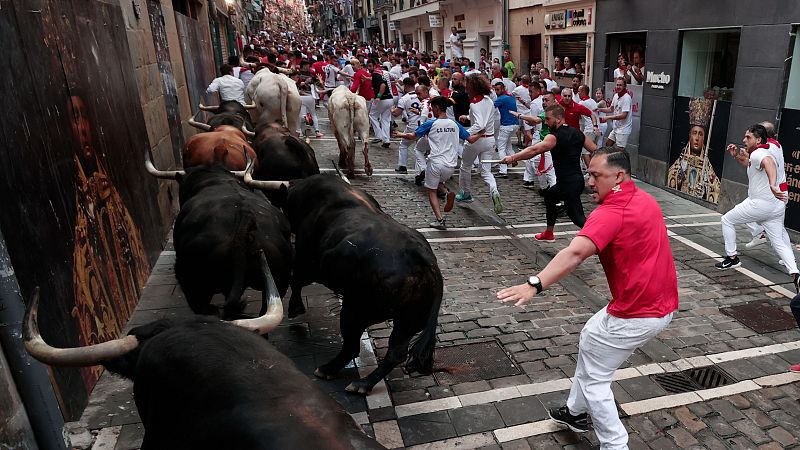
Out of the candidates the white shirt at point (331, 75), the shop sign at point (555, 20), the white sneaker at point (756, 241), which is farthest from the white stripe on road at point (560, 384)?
the white shirt at point (331, 75)

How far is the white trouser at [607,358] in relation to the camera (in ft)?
12.3

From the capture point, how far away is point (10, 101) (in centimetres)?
412

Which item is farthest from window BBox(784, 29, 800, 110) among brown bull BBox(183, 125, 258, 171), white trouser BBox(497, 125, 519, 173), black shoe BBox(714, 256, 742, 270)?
brown bull BBox(183, 125, 258, 171)

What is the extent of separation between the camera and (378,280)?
441 cm

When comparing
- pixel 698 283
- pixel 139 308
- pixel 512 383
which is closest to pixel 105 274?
pixel 139 308

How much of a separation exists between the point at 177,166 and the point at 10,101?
242 inches

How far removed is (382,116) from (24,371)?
1328cm

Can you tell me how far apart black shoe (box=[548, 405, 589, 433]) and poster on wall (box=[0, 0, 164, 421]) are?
12.9ft

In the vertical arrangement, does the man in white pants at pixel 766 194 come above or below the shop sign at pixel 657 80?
below

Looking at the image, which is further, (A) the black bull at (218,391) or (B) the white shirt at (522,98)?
(B) the white shirt at (522,98)

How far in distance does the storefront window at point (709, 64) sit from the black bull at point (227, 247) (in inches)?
372

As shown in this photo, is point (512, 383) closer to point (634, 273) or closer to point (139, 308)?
point (634, 273)

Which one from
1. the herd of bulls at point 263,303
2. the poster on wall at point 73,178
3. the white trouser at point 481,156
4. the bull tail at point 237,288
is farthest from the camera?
the white trouser at point 481,156

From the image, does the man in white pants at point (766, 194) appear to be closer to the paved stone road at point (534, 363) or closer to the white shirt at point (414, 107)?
the paved stone road at point (534, 363)
